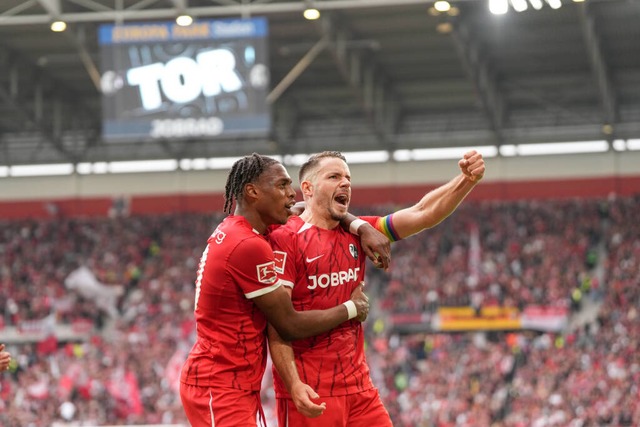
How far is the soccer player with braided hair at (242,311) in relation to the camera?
5410 mm

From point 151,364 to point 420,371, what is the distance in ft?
22.1

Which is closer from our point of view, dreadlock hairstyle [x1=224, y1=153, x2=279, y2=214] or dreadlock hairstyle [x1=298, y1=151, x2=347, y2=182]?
dreadlock hairstyle [x1=224, y1=153, x2=279, y2=214]

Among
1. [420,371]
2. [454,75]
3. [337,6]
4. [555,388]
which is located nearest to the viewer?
[337,6]

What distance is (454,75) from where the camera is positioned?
91.3ft

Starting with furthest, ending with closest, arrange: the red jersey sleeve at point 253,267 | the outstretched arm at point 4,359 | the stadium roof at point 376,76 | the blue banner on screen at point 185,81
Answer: the stadium roof at point 376,76, the blue banner on screen at point 185,81, the outstretched arm at point 4,359, the red jersey sleeve at point 253,267

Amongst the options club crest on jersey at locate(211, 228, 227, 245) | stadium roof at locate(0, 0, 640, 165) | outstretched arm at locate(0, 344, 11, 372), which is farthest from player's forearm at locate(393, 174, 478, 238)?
stadium roof at locate(0, 0, 640, 165)

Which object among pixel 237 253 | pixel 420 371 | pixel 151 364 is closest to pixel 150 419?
pixel 151 364

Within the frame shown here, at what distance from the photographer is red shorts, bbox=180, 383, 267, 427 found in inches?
213

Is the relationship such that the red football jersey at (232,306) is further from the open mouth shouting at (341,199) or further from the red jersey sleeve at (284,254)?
the open mouth shouting at (341,199)

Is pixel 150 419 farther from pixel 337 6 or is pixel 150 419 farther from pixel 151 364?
pixel 337 6

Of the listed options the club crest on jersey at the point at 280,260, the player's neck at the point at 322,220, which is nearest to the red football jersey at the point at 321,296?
the club crest on jersey at the point at 280,260

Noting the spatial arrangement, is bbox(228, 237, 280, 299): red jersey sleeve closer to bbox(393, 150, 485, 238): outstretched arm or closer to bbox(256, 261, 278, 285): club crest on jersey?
bbox(256, 261, 278, 285): club crest on jersey

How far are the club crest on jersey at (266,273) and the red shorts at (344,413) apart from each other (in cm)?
76

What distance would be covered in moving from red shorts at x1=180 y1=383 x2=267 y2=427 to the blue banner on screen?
41.4 ft
